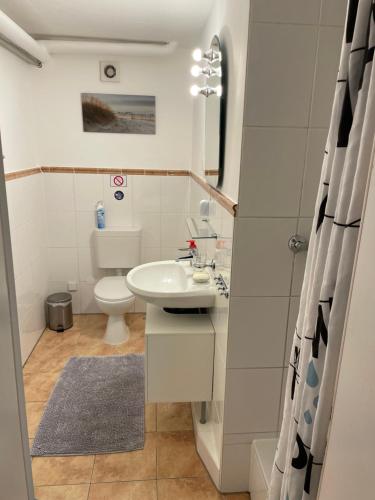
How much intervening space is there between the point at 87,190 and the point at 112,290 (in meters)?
0.90

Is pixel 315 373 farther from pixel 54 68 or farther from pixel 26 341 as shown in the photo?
pixel 54 68

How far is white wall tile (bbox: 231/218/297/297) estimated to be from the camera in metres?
1.47

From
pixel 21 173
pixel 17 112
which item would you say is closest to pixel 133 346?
pixel 21 173

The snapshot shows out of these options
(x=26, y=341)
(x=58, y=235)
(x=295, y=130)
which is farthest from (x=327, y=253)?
(x=58, y=235)

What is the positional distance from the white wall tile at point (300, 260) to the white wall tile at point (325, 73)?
37cm

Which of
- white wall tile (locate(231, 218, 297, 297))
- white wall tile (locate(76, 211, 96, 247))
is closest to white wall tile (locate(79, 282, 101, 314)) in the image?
white wall tile (locate(76, 211, 96, 247))

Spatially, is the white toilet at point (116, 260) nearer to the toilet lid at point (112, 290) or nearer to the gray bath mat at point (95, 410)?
the toilet lid at point (112, 290)

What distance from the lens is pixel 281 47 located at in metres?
Result: 1.30

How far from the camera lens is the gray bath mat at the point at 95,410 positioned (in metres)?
2.02

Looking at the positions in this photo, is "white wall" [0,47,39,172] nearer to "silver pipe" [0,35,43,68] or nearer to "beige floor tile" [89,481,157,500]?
"silver pipe" [0,35,43,68]

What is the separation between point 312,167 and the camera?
1.43m

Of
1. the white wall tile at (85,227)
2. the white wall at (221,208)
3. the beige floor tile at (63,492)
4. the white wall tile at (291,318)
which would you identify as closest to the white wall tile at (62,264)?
the white wall tile at (85,227)

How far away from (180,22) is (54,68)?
113 centimetres

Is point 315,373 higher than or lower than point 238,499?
higher
